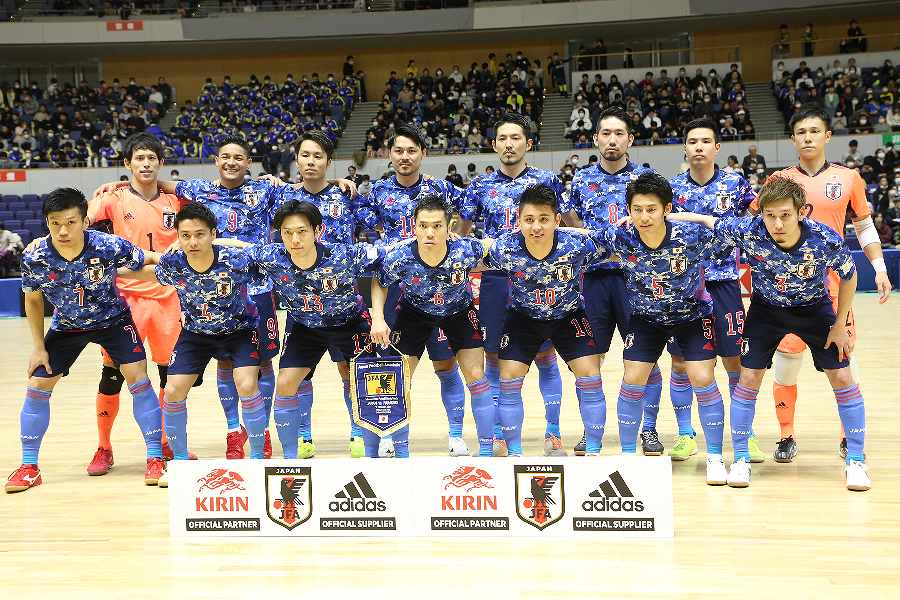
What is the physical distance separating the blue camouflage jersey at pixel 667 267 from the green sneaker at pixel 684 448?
99 cm

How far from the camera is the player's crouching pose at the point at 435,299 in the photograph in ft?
16.6

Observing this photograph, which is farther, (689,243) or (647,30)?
(647,30)

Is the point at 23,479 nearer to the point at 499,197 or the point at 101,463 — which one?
the point at 101,463

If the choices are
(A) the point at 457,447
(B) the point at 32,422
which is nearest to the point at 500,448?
(A) the point at 457,447

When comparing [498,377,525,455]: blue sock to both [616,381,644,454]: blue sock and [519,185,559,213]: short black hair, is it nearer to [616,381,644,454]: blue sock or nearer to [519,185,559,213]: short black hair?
[616,381,644,454]: blue sock

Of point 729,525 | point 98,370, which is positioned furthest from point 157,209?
point 98,370

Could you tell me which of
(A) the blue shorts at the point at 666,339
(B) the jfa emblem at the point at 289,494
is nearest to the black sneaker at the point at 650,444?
(A) the blue shorts at the point at 666,339

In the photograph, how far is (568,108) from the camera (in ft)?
77.0

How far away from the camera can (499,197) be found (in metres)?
5.73

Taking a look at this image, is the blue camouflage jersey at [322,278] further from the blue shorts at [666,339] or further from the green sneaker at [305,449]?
the blue shorts at [666,339]

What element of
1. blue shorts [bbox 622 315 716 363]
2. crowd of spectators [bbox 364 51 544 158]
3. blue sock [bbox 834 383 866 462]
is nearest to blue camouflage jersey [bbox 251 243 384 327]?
blue shorts [bbox 622 315 716 363]

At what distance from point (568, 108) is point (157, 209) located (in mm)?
18681

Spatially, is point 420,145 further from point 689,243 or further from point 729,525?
point 729,525

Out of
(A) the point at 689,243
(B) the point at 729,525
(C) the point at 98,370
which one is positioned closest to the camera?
(B) the point at 729,525
